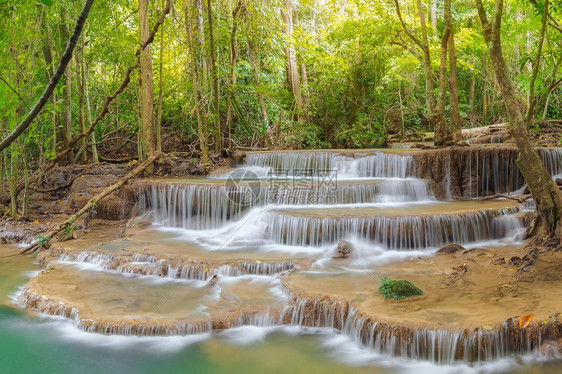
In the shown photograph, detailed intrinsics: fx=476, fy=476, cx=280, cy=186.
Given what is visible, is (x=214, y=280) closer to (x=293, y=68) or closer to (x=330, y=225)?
(x=330, y=225)

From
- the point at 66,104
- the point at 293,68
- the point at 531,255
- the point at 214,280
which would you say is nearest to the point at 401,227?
the point at 531,255

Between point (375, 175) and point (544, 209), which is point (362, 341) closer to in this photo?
point (544, 209)

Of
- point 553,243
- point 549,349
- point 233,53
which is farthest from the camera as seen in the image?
point 233,53

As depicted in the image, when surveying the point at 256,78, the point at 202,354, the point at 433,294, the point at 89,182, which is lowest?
the point at 202,354

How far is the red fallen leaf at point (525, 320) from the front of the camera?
170 inches

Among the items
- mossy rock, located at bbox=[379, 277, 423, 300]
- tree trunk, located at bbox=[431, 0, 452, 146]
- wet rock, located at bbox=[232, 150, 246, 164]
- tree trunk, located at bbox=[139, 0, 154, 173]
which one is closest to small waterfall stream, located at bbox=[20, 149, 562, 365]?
wet rock, located at bbox=[232, 150, 246, 164]

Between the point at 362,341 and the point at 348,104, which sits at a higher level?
the point at 348,104

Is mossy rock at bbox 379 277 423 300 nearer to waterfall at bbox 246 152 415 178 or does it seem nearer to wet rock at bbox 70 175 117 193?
waterfall at bbox 246 152 415 178

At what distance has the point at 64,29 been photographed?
12.9 metres

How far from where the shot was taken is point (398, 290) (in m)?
5.27

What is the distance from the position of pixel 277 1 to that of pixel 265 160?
5.40 meters

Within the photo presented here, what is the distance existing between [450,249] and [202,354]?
4027 millimetres

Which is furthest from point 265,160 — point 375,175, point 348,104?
point 348,104

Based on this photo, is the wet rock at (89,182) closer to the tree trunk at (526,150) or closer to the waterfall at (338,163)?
the waterfall at (338,163)
